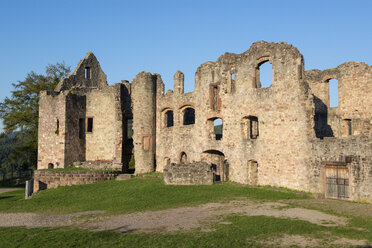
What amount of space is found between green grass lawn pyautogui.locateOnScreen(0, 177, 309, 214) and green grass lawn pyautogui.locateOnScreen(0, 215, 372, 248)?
4.04 m

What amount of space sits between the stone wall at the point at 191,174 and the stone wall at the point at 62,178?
5.69 meters

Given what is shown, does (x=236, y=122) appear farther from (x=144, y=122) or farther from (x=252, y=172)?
(x=144, y=122)

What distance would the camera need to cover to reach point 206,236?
31.7ft

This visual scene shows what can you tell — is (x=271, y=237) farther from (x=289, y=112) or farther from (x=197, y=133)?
(x=197, y=133)

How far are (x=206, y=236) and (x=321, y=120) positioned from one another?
1522cm

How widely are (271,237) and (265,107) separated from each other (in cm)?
1111

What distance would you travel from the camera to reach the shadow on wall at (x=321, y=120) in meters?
22.2

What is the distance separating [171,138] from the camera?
84.1 feet

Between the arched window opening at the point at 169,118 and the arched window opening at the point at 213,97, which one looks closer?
the arched window opening at the point at 213,97

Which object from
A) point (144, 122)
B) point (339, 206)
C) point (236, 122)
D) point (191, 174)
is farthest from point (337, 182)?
Answer: point (144, 122)

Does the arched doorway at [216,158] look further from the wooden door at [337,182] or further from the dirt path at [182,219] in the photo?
the dirt path at [182,219]

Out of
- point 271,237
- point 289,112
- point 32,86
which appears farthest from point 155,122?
point 271,237

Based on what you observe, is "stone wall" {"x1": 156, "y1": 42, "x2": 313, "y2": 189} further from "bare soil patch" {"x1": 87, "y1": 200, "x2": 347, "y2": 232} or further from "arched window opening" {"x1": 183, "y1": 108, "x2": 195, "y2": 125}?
"bare soil patch" {"x1": 87, "y1": 200, "x2": 347, "y2": 232}

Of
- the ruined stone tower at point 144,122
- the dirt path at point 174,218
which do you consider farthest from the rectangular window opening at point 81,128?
the dirt path at point 174,218
